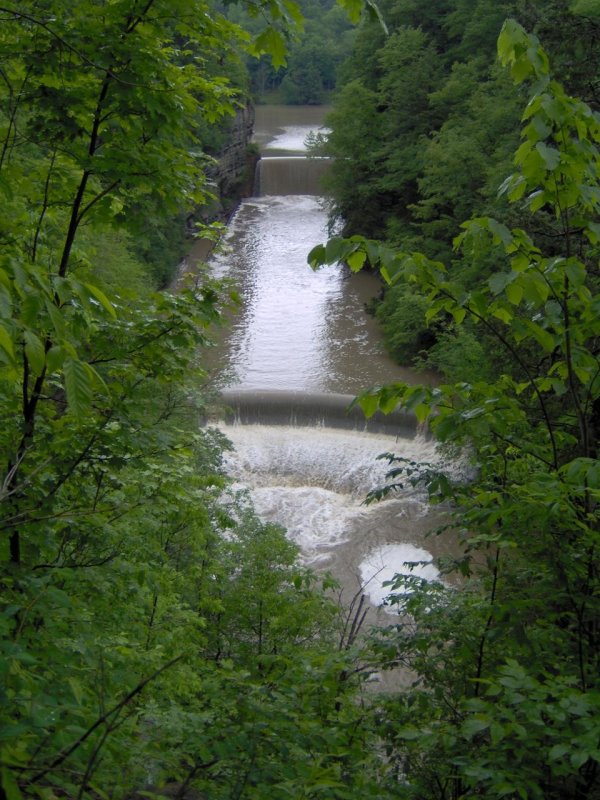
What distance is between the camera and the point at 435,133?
24875mm

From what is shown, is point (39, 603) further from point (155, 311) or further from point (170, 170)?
point (170, 170)

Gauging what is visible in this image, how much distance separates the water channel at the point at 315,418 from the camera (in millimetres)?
13570

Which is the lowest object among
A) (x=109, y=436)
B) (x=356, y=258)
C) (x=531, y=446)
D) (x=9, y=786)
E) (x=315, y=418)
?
(x=315, y=418)

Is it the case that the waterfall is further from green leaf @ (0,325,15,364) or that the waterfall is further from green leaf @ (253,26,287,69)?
green leaf @ (0,325,15,364)

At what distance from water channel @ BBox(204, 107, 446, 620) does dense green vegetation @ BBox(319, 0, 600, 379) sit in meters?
1.79

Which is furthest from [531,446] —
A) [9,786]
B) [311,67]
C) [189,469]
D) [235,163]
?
[311,67]

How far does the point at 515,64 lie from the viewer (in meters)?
2.38

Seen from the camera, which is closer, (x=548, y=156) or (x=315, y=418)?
(x=548, y=156)

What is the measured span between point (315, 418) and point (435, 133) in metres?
12.3

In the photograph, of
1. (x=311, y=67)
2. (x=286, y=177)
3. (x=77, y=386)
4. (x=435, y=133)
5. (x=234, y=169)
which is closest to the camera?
(x=77, y=386)

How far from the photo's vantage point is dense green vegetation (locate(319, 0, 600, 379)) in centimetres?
1438

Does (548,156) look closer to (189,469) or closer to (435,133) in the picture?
(189,469)

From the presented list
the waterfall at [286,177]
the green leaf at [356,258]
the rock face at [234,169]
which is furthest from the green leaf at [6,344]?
the waterfall at [286,177]

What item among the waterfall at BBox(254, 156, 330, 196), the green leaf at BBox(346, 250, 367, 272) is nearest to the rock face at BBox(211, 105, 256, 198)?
the waterfall at BBox(254, 156, 330, 196)
